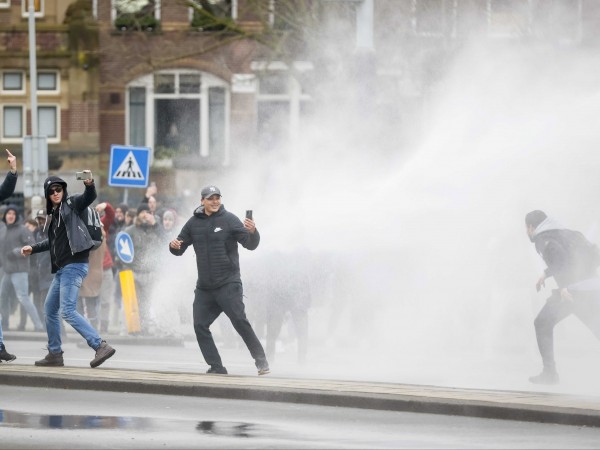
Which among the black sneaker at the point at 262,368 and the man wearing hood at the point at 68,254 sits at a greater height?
the man wearing hood at the point at 68,254

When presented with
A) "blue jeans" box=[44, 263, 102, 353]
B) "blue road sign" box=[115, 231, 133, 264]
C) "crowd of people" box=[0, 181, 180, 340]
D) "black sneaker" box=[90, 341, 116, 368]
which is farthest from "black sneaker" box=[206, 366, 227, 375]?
"blue road sign" box=[115, 231, 133, 264]

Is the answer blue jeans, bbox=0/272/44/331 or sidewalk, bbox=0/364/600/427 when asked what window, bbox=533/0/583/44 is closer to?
blue jeans, bbox=0/272/44/331

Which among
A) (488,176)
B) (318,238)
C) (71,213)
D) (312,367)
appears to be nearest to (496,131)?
(488,176)

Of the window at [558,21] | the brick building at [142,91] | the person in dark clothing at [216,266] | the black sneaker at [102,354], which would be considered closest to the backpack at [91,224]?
the person in dark clothing at [216,266]

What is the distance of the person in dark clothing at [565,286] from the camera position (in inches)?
583

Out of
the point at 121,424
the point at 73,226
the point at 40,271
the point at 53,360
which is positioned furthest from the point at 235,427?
the point at 40,271

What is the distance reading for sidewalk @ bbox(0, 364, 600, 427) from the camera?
38.5 feet

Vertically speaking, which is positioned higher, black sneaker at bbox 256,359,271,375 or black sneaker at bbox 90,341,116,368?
black sneaker at bbox 90,341,116,368

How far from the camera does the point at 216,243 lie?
48.4 feet

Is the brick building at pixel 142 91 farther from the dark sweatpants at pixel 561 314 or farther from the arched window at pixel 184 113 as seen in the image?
the dark sweatpants at pixel 561 314

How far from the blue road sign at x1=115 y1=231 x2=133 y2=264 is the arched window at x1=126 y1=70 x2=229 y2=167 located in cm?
2315

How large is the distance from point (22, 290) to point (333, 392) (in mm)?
11294

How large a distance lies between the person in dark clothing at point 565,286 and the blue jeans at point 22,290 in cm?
949

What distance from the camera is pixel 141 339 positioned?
821 inches
